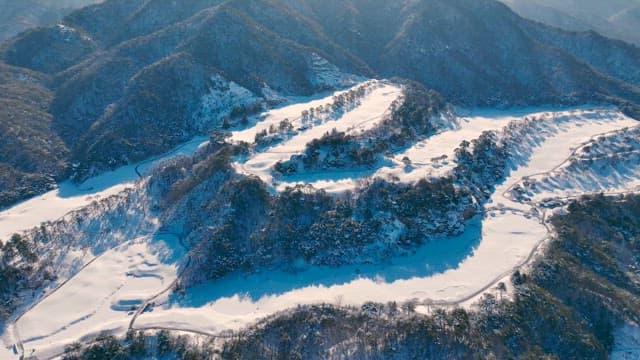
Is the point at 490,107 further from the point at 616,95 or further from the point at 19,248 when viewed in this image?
the point at 19,248

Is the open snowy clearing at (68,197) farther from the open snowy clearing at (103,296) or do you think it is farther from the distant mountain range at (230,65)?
the open snowy clearing at (103,296)

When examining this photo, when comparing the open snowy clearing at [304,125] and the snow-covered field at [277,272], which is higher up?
the open snowy clearing at [304,125]

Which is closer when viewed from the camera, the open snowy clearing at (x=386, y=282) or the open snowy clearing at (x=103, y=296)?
the open snowy clearing at (x=103, y=296)

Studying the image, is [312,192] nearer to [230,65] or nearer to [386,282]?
[386,282]

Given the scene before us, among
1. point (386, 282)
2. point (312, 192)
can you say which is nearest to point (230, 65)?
point (312, 192)

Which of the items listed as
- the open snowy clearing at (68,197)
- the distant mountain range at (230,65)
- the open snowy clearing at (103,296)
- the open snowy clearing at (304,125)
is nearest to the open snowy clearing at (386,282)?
the open snowy clearing at (103,296)

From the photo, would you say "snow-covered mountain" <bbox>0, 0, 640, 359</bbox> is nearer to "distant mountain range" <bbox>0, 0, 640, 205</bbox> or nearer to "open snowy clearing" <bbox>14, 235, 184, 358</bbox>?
"open snowy clearing" <bbox>14, 235, 184, 358</bbox>

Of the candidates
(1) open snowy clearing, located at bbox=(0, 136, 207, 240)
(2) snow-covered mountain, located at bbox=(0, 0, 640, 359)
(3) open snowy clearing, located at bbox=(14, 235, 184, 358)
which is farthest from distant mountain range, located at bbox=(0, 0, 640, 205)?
(3) open snowy clearing, located at bbox=(14, 235, 184, 358)
